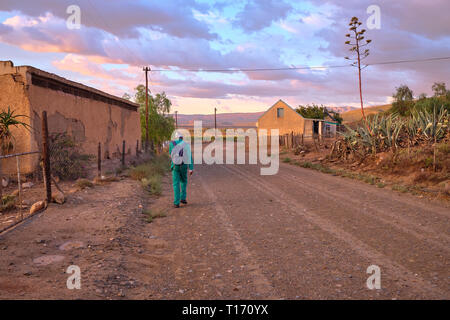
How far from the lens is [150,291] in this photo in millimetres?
4051

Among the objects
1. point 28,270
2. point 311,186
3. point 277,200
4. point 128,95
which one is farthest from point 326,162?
point 128,95

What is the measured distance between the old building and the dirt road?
3.51m

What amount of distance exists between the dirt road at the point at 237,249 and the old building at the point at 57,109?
11.5 ft

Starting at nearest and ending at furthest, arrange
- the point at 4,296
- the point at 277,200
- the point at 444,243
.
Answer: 1. the point at 4,296
2. the point at 444,243
3. the point at 277,200

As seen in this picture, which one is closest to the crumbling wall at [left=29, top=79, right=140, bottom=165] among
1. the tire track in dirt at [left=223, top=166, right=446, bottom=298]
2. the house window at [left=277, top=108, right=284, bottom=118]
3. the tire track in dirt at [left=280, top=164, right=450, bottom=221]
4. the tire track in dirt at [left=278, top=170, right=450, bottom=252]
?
the tire track in dirt at [left=223, top=166, right=446, bottom=298]

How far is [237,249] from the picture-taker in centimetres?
548

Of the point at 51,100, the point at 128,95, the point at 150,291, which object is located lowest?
the point at 150,291

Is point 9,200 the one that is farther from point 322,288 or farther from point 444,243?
point 444,243

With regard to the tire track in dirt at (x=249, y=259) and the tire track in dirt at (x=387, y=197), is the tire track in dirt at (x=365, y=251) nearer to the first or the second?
the tire track in dirt at (x=249, y=259)

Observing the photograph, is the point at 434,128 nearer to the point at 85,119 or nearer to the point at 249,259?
the point at 249,259

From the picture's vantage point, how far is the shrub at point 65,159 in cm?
1127

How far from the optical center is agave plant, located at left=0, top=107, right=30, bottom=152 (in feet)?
32.8

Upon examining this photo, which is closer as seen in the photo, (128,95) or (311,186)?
(311,186)
